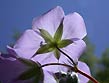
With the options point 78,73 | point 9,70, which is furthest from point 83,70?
point 9,70

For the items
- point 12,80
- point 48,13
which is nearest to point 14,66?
point 12,80

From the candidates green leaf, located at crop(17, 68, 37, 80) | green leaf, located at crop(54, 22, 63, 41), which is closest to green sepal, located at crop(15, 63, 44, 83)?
green leaf, located at crop(17, 68, 37, 80)

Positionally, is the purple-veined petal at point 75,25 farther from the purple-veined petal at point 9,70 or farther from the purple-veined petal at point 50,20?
the purple-veined petal at point 9,70

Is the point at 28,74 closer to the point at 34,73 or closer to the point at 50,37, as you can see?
the point at 34,73

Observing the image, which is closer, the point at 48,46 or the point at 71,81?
the point at 71,81

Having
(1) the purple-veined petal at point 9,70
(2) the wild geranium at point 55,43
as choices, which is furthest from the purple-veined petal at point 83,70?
(1) the purple-veined petal at point 9,70

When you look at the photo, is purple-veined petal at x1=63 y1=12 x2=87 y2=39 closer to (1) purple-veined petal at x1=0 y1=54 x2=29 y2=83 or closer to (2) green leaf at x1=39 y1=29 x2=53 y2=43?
(2) green leaf at x1=39 y1=29 x2=53 y2=43

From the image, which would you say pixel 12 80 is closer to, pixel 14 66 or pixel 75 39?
pixel 14 66
